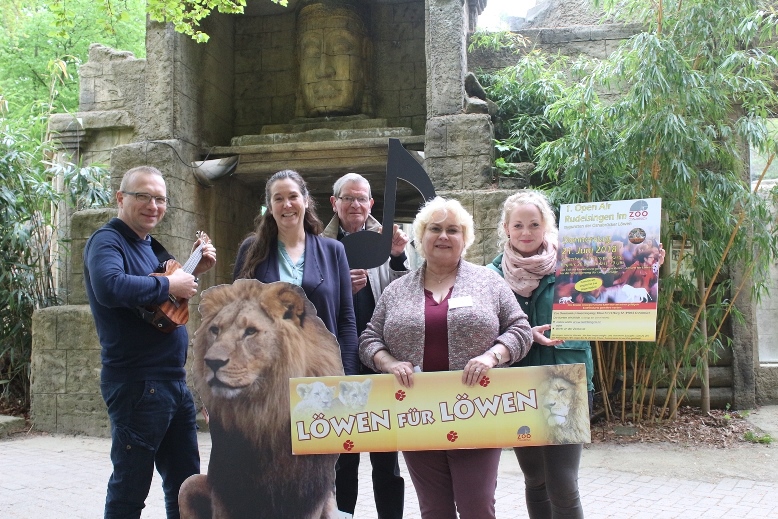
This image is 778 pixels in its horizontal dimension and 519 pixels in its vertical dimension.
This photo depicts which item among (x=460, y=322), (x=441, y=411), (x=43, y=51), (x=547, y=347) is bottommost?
(x=441, y=411)

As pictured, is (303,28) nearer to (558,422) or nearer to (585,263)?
(585,263)

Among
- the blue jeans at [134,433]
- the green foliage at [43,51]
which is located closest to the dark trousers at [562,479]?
the blue jeans at [134,433]

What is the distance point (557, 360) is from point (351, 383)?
88cm

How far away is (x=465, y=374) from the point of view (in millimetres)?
2305

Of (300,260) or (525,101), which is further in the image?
(525,101)

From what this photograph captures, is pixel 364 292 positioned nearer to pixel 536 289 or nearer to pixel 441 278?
pixel 441 278

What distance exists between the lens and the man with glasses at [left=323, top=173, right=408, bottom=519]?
299 cm

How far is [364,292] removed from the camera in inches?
125

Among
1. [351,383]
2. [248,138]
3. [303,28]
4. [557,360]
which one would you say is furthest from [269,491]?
[303,28]

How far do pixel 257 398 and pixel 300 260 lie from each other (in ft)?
1.89

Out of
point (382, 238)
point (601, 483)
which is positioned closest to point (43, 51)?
point (382, 238)

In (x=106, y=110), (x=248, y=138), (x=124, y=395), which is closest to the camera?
(x=124, y=395)

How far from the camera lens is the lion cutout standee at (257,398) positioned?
2.38 meters

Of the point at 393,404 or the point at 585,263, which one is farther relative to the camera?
the point at 585,263
